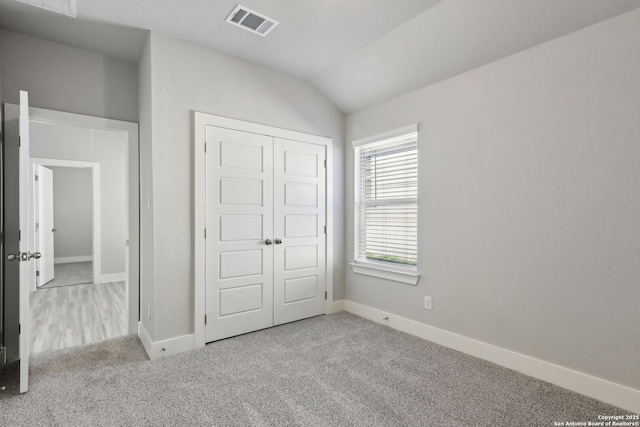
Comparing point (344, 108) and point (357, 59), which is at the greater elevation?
point (357, 59)

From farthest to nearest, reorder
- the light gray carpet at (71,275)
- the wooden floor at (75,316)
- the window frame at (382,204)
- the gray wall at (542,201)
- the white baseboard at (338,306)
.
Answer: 1. the light gray carpet at (71,275)
2. the white baseboard at (338,306)
3. the window frame at (382,204)
4. the wooden floor at (75,316)
5. the gray wall at (542,201)

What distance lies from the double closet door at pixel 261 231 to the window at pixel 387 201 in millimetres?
484

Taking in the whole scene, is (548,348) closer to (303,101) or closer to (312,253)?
(312,253)

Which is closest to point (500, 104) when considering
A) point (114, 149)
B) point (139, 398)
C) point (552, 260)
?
Answer: point (552, 260)

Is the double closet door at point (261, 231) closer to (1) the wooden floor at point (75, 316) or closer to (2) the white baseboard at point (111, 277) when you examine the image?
(1) the wooden floor at point (75, 316)

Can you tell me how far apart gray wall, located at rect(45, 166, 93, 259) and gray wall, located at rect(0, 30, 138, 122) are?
6.60 metres

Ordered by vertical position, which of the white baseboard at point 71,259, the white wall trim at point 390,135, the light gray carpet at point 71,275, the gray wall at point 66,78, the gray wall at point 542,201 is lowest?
the light gray carpet at point 71,275

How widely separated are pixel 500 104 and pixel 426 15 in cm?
93

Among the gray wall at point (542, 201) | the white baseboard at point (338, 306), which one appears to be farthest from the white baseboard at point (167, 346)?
the gray wall at point (542, 201)

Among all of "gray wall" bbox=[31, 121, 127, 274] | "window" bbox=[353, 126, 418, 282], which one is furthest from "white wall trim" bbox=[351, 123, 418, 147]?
"gray wall" bbox=[31, 121, 127, 274]

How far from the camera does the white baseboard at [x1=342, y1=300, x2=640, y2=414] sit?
6.42ft

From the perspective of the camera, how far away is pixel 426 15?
2.45 meters

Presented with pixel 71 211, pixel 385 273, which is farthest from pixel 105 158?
pixel 385 273

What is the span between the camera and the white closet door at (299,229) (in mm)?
3451
